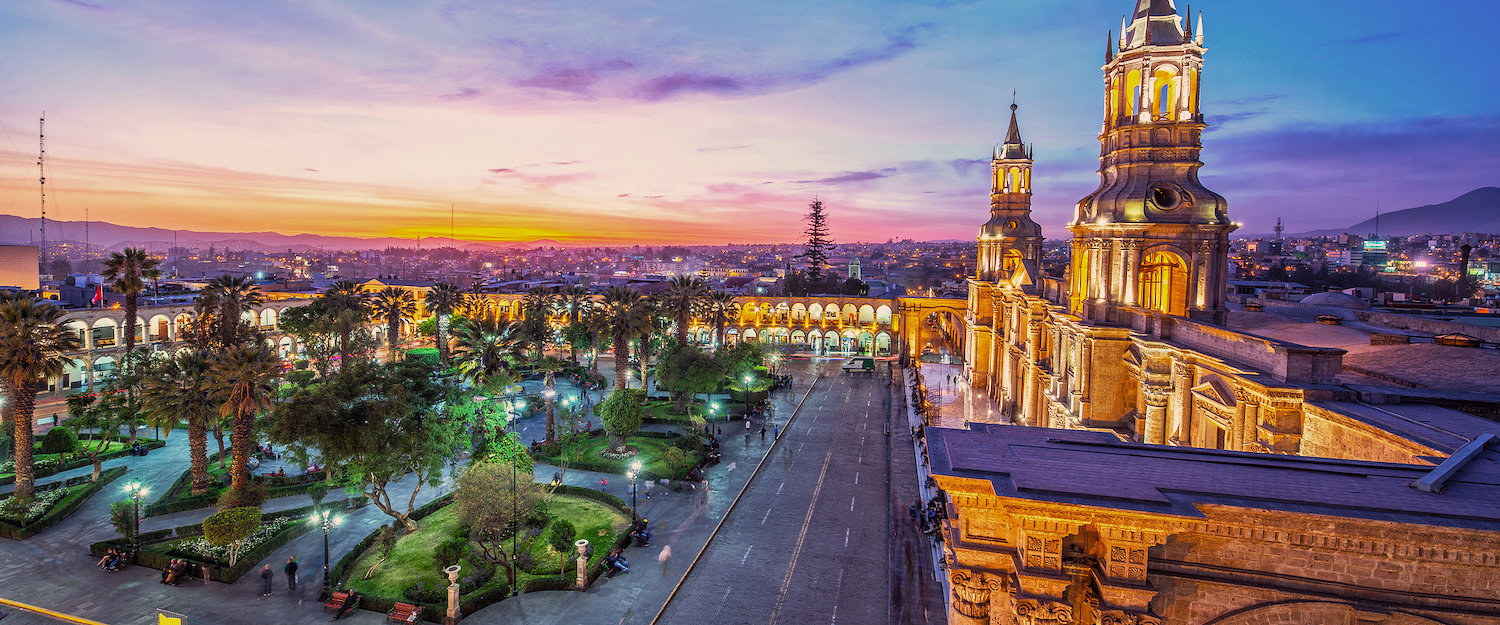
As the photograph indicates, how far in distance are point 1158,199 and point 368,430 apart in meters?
28.1

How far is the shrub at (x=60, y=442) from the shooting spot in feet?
97.0

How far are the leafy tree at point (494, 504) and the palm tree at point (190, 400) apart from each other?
1260 centimetres

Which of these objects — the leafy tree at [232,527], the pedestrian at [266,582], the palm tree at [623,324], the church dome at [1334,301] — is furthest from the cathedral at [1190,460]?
the palm tree at [623,324]

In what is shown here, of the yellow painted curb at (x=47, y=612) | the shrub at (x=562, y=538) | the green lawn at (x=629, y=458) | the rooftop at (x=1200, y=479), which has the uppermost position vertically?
the rooftop at (x=1200, y=479)

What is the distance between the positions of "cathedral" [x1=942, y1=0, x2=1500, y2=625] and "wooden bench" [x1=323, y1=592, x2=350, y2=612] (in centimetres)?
1656

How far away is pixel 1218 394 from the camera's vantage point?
61.2ft

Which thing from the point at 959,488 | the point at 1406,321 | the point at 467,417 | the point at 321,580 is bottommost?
the point at 321,580

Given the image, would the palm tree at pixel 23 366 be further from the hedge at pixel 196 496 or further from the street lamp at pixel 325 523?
the street lamp at pixel 325 523

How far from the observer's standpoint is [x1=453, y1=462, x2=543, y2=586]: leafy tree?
20047mm

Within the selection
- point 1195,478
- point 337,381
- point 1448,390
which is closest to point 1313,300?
point 1448,390

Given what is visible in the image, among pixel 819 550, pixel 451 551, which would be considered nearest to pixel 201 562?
pixel 451 551

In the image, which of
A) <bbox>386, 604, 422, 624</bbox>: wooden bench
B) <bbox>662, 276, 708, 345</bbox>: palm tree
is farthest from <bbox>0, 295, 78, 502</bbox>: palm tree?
<bbox>662, 276, 708, 345</bbox>: palm tree

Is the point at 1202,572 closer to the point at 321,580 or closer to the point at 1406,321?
the point at 321,580

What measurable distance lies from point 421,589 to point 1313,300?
46073 mm
